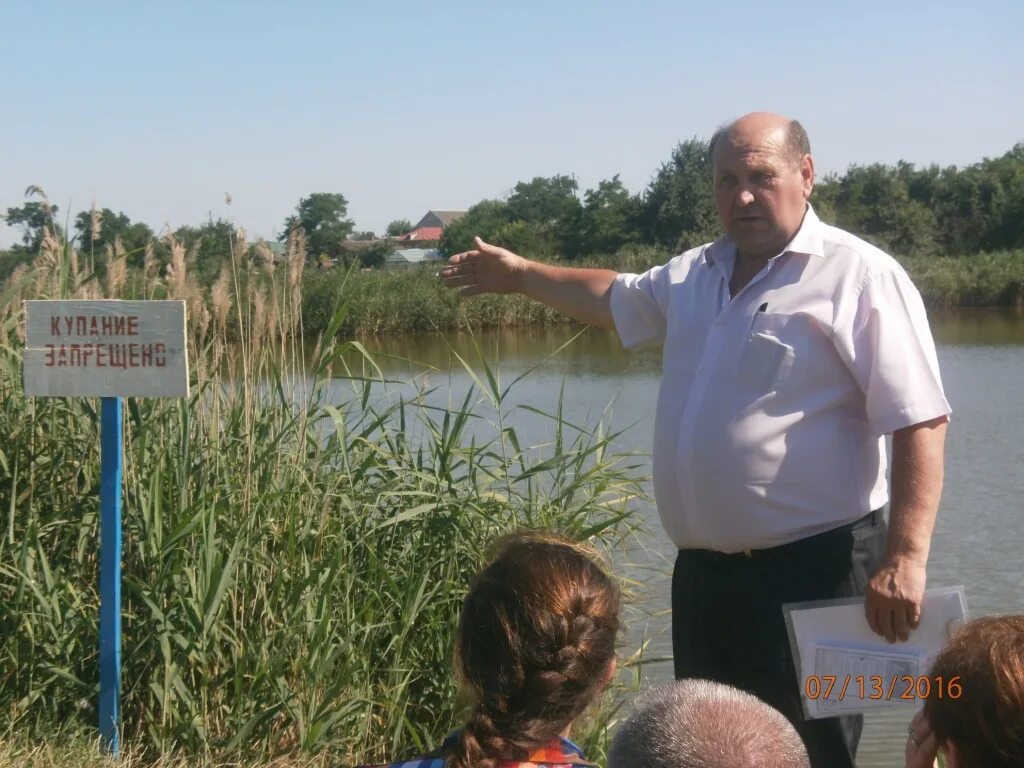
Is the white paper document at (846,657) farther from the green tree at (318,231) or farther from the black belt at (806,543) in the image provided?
the green tree at (318,231)

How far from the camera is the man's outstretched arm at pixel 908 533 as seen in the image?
239cm

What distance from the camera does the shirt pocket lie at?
2.58 meters

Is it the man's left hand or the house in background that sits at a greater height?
the house in background

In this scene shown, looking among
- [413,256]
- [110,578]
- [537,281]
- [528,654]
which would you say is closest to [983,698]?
[528,654]

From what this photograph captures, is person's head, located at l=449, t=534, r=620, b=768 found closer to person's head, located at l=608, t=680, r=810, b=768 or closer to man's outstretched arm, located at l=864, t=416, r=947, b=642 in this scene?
person's head, located at l=608, t=680, r=810, b=768

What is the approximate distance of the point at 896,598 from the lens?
2389mm

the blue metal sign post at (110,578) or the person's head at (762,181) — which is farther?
the blue metal sign post at (110,578)

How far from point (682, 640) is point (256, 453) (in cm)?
167

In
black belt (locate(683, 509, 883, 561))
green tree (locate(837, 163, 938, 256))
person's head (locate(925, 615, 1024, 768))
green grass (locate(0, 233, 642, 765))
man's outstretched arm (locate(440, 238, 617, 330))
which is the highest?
green tree (locate(837, 163, 938, 256))

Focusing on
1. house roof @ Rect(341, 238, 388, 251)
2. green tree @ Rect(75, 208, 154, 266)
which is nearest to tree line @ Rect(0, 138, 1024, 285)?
house roof @ Rect(341, 238, 388, 251)

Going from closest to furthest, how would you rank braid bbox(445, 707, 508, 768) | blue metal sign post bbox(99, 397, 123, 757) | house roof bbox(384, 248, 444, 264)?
braid bbox(445, 707, 508, 768)
blue metal sign post bbox(99, 397, 123, 757)
house roof bbox(384, 248, 444, 264)

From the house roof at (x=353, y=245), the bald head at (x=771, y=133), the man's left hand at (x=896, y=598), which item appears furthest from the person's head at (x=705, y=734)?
the house roof at (x=353, y=245)

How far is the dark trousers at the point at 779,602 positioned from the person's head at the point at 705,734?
1.06 metres

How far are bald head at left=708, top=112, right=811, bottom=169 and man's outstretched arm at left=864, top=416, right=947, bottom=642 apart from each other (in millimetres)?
695
